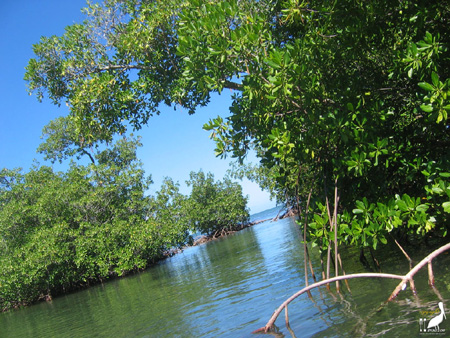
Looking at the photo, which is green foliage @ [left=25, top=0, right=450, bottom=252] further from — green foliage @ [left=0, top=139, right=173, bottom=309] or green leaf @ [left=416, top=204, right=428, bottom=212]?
green foliage @ [left=0, top=139, right=173, bottom=309]

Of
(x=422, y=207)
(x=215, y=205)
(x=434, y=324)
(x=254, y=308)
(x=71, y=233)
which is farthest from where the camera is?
(x=215, y=205)

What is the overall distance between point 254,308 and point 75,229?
19.8 metres

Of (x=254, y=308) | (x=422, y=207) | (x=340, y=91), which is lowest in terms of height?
(x=254, y=308)

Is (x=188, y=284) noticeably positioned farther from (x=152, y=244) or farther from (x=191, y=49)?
(x=152, y=244)

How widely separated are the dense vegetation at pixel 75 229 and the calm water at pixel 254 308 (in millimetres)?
5599

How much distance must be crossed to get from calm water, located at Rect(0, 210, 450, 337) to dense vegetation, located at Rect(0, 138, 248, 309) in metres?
5.60

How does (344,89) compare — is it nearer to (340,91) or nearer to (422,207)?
(340,91)

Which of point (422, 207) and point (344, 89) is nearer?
point (422, 207)

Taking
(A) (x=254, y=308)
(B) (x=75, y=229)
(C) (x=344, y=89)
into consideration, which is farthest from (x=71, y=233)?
(C) (x=344, y=89)

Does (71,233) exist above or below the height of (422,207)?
above

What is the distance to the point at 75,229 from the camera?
24562 mm

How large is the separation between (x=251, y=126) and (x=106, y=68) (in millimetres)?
4133

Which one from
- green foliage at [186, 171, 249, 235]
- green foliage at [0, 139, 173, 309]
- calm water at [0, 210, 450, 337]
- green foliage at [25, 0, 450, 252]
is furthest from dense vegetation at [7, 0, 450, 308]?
green foliage at [186, 171, 249, 235]

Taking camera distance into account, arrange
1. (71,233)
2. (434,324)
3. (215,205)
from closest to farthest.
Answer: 1. (434,324)
2. (71,233)
3. (215,205)
